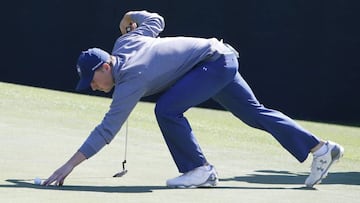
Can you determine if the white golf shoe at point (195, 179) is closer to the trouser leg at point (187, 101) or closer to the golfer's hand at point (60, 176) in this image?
the trouser leg at point (187, 101)

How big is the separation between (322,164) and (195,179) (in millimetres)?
921

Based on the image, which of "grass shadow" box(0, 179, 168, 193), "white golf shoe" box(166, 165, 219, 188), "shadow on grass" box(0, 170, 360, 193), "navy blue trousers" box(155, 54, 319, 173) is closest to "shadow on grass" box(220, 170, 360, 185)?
"shadow on grass" box(0, 170, 360, 193)

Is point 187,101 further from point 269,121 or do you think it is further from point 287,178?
point 287,178

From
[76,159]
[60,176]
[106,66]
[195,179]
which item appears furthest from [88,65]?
[195,179]

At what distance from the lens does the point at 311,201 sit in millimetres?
6676

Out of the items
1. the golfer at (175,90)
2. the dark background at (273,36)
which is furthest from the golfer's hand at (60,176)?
the dark background at (273,36)

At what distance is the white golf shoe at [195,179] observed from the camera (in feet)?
23.2

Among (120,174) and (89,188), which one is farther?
(120,174)

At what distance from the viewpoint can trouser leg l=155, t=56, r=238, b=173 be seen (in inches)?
275

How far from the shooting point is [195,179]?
7.09m

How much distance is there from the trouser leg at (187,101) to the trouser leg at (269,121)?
200 mm

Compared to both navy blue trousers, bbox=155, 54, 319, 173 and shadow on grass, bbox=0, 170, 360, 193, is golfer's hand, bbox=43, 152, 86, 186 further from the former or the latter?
navy blue trousers, bbox=155, 54, 319, 173

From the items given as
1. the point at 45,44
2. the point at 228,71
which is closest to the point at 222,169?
the point at 228,71

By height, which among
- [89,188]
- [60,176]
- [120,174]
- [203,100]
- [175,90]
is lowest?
[120,174]
